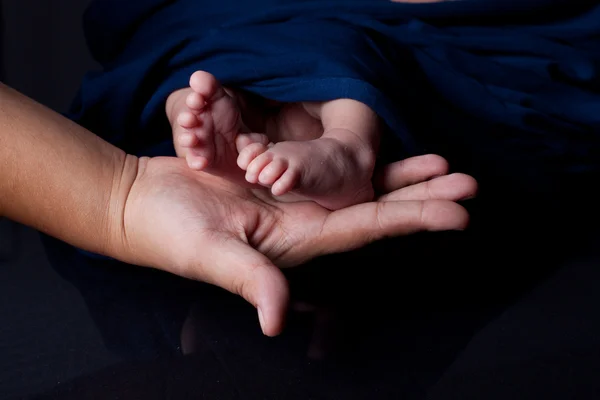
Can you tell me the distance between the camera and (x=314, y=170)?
0.60 metres

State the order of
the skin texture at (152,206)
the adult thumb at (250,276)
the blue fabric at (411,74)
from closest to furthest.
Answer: the adult thumb at (250,276), the skin texture at (152,206), the blue fabric at (411,74)

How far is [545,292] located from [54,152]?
47cm

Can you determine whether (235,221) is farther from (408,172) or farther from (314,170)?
(408,172)

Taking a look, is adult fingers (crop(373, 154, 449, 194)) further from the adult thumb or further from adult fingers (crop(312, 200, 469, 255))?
the adult thumb

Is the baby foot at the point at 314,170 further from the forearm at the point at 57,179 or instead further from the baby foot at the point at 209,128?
the forearm at the point at 57,179

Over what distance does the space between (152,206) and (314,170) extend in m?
0.14

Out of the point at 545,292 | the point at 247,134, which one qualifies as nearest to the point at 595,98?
the point at 545,292

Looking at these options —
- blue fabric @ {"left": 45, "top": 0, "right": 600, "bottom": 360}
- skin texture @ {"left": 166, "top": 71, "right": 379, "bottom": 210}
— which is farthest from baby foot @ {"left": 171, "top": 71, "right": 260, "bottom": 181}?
blue fabric @ {"left": 45, "top": 0, "right": 600, "bottom": 360}

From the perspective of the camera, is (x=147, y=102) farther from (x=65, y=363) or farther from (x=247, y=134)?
(x=65, y=363)

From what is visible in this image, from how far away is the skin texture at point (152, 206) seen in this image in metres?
0.62

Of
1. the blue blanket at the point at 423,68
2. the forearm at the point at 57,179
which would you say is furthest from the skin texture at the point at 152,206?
the blue blanket at the point at 423,68

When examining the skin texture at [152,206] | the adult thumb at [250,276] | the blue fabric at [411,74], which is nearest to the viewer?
the adult thumb at [250,276]

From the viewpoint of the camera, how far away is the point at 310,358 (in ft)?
1.93

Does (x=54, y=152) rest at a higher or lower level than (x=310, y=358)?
higher
